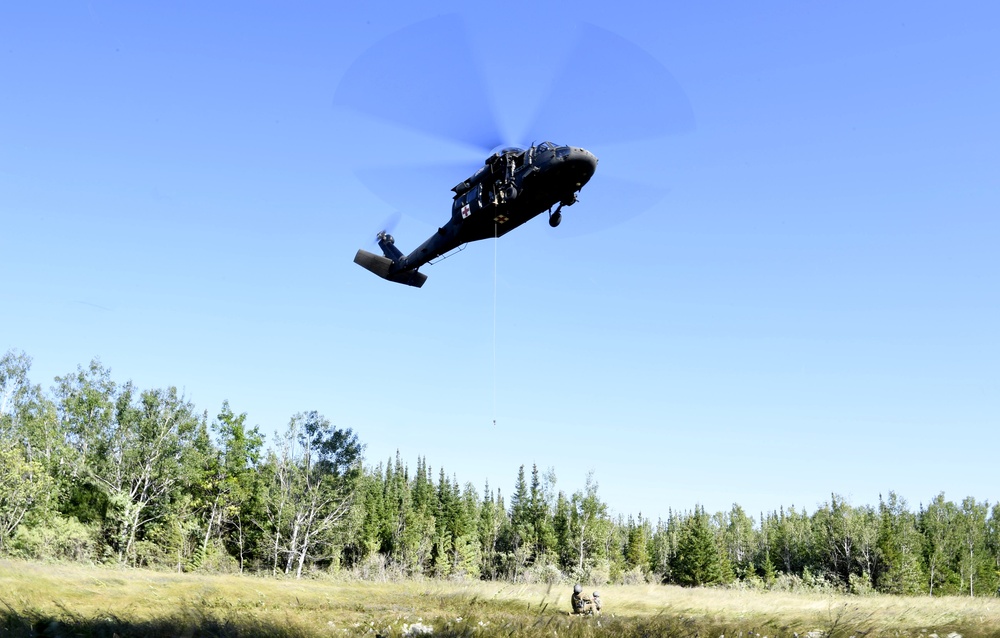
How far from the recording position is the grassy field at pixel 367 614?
10.5m

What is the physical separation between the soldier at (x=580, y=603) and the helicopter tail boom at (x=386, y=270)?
66.5 feet

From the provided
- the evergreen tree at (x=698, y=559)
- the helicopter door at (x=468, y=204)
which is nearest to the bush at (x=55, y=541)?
the helicopter door at (x=468, y=204)

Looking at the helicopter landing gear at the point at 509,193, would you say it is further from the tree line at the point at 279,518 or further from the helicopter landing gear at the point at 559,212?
the tree line at the point at 279,518

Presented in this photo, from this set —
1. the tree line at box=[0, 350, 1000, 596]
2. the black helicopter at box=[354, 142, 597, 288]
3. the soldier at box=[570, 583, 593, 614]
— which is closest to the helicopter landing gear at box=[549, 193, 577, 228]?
the black helicopter at box=[354, 142, 597, 288]

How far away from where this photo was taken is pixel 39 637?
994 cm

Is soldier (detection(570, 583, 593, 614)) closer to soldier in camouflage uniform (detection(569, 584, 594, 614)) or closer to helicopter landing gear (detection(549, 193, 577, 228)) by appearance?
soldier in camouflage uniform (detection(569, 584, 594, 614))

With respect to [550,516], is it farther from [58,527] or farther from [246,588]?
[246,588]

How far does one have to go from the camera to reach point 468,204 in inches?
1099

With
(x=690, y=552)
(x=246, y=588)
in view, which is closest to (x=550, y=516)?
(x=690, y=552)

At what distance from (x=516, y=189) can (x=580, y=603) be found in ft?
47.2

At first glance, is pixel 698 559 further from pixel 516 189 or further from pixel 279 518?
pixel 516 189

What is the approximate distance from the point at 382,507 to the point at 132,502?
133ft

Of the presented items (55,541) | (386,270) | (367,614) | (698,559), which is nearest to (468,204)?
(386,270)

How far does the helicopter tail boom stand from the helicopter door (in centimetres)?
653
